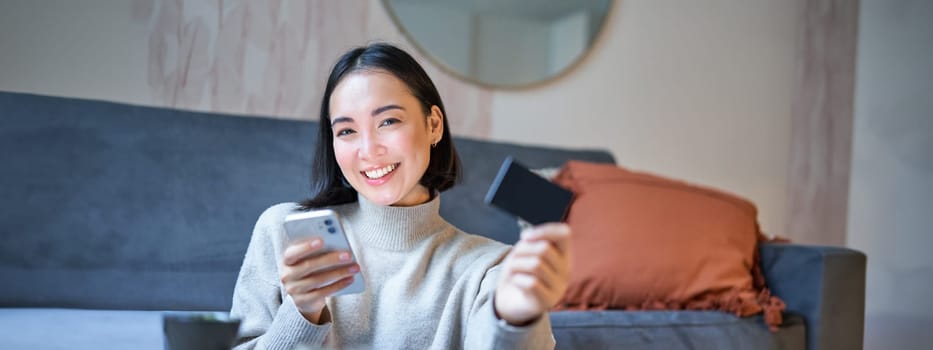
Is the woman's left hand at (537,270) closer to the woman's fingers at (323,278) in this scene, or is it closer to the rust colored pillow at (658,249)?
the woman's fingers at (323,278)

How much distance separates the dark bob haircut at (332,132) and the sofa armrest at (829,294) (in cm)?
99

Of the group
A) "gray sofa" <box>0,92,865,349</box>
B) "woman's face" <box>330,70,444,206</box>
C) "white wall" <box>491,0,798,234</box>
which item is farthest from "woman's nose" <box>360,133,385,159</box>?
"white wall" <box>491,0,798,234</box>

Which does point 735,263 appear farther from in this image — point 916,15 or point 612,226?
point 916,15

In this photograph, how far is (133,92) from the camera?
2014 mm

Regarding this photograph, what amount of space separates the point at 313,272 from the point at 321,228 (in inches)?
2.4

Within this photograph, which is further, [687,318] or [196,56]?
[196,56]

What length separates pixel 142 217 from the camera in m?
1.58

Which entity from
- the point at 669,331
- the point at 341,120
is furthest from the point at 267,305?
the point at 669,331

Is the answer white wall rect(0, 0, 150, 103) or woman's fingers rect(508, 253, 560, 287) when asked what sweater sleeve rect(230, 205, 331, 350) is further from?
white wall rect(0, 0, 150, 103)

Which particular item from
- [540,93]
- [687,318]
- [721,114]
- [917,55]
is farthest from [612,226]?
[917,55]

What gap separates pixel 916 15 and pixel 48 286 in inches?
118

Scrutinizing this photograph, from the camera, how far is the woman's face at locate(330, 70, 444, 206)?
1.17m

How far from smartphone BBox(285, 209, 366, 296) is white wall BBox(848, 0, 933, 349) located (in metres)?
2.71

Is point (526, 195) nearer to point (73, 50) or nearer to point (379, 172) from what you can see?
point (379, 172)
